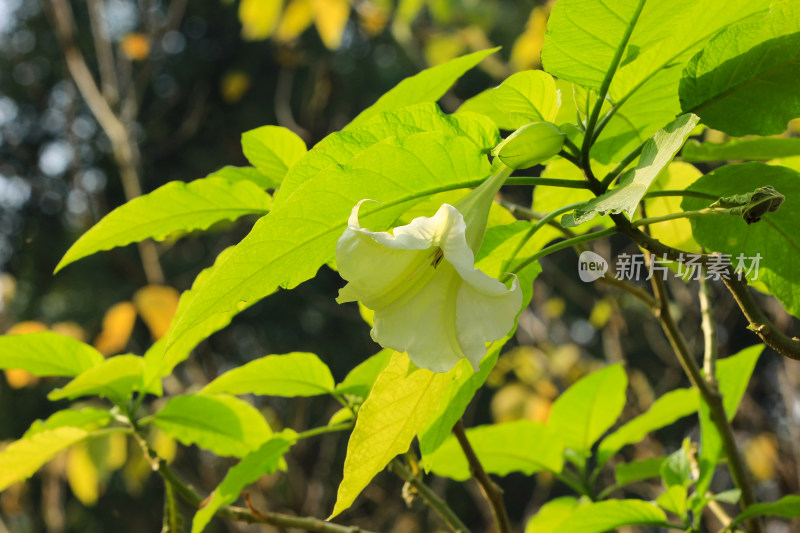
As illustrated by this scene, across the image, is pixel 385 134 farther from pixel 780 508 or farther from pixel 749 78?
pixel 780 508

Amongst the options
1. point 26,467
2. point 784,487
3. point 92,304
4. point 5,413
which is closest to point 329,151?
point 26,467

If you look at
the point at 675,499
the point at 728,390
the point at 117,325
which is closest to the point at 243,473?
the point at 675,499

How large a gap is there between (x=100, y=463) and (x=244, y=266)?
2035mm

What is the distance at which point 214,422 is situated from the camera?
27.8 inches

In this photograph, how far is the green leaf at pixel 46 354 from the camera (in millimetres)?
693

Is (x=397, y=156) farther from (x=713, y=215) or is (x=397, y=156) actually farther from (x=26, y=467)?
(x=26, y=467)

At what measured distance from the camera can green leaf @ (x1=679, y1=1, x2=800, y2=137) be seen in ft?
1.33

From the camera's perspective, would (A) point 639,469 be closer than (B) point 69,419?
No

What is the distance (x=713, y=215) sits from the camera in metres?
0.45

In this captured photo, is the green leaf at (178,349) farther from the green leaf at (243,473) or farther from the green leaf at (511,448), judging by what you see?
the green leaf at (511,448)

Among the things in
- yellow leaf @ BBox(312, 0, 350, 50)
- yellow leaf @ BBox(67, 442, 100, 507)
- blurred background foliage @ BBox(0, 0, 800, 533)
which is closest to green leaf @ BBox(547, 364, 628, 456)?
blurred background foliage @ BBox(0, 0, 800, 533)

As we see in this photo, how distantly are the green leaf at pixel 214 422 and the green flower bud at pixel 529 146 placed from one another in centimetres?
43

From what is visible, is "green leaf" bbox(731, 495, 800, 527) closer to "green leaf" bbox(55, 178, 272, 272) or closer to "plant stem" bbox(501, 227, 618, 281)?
"plant stem" bbox(501, 227, 618, 281)

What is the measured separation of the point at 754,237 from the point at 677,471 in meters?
0.37
